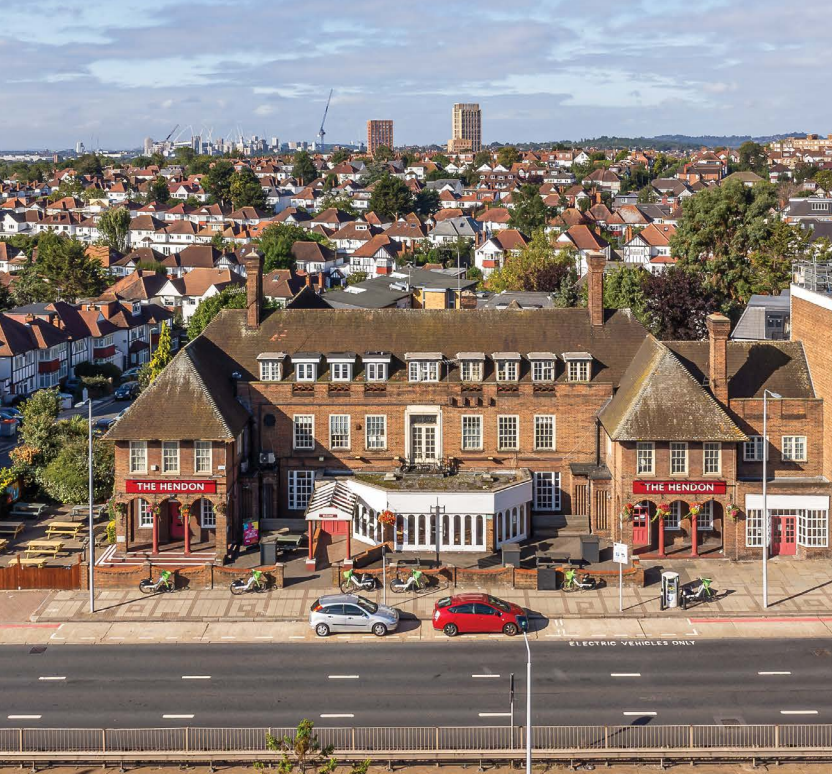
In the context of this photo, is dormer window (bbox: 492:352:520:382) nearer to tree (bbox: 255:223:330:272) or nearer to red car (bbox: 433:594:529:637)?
red car (bbox: 433:594:529:637)

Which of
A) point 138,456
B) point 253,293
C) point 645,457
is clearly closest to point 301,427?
point 253,293

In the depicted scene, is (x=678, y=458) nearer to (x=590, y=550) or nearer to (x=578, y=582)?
(x=590, y=550)

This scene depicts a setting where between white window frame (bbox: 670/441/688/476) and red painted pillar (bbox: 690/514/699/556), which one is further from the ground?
white window frame (bbox: 670/441/688/476)

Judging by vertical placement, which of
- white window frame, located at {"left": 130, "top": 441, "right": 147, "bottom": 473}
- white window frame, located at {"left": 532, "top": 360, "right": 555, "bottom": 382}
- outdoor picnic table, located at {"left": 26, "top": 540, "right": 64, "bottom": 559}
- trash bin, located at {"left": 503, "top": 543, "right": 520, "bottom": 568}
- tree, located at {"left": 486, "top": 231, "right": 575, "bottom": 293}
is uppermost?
tree, located at {"left": 486, "top": 231, "right": 575, "bottom": 293}

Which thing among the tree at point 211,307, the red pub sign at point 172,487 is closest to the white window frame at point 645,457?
the red pub sign at point 172,487

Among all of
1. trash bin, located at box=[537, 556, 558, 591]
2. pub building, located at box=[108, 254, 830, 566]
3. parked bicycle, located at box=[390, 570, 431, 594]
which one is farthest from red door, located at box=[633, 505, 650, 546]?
parked bicycle, located at box=[390, 570, 431, 594]

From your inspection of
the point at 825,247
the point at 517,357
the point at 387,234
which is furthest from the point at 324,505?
the point at 387,234
